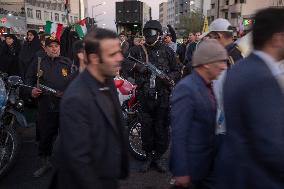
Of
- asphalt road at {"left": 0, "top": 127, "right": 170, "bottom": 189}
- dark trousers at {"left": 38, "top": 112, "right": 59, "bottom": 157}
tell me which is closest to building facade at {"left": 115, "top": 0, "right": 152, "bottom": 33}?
asphalt road at {"left": 0, "top": 127, "right": 170, "bottom": 189}

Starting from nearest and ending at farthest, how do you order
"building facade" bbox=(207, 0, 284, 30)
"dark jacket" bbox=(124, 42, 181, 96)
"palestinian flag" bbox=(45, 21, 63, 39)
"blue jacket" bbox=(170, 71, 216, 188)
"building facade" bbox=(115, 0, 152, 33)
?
"blue jacket" bbox=(170, 71, 216, 188)
"dark jacket" bbox=(124, 42, 181, 96)
"palestinian flag" bbox=(45, 21, 63, 39)
"building facade" bbox=(115, 0, 152, 33)
"building facade" bbox=(207, 0, 284, 30)

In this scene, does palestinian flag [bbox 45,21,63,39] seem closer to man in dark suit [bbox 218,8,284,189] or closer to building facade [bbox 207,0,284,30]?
man in dark suit [bbox 218,8,284,189]

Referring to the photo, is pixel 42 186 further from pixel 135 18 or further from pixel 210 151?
pixel 135 18

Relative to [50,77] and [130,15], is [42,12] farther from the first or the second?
[50,77]

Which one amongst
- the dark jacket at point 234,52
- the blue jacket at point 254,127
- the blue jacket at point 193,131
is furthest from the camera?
the dark jacket at point 234,52

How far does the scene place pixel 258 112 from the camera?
A: 2.17 m

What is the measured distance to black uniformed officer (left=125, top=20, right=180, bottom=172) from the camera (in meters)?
5.57

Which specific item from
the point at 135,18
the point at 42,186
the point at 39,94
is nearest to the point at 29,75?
the point at 39,94

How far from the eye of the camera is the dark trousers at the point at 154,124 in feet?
18.4

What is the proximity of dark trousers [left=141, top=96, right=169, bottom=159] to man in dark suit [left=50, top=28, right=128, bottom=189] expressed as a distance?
2.87 m

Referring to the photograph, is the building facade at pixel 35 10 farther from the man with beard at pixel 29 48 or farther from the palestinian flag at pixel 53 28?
the palestinian flag at pixel 53 28

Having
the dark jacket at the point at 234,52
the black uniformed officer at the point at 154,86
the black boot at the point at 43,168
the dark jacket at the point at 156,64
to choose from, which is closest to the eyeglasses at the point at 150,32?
the black uniformed officer at the point at 154,86

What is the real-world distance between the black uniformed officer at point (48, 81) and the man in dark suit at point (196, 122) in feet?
8.78

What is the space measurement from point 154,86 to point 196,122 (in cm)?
259
